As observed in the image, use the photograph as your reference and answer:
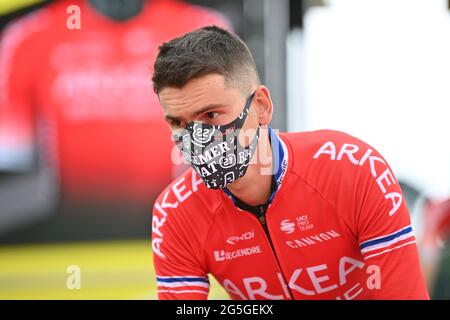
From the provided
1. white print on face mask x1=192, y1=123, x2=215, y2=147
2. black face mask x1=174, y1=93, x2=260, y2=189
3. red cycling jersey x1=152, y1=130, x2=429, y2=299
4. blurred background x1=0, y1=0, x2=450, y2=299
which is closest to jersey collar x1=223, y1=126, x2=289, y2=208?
red cycling jersey x1=152, y1=130, x2=429, y2=299

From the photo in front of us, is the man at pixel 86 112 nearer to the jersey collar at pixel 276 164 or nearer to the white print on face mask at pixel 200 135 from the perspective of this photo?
the jersey collar at pixel 276 164

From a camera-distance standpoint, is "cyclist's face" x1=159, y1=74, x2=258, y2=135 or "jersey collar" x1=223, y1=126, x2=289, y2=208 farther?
"jersey collar" x1=223, y1=126, x2=289, y2=208

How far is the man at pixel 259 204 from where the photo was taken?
2137 millimetres

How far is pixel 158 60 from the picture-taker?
218cm

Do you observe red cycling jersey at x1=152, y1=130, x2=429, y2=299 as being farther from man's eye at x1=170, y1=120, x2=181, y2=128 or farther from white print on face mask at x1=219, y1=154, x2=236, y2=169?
man's eye at x1=170, y1=120, x2=181, y2=128

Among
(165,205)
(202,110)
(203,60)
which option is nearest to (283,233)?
(165,205)

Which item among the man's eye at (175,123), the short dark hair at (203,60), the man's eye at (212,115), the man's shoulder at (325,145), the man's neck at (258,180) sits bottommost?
the man's neck at (258,180)

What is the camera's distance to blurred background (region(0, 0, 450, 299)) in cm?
425

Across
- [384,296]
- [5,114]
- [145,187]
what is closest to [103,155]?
[145,187]

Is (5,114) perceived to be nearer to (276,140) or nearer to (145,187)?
(145,187)

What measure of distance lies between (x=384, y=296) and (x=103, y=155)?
2.74m

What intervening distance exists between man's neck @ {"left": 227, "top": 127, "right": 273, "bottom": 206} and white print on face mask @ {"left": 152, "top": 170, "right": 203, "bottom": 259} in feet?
0.44

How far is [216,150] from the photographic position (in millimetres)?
2166

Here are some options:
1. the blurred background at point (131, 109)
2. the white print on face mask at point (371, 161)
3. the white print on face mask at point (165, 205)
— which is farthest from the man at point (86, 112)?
the white print on face mask at point (371, 161)
